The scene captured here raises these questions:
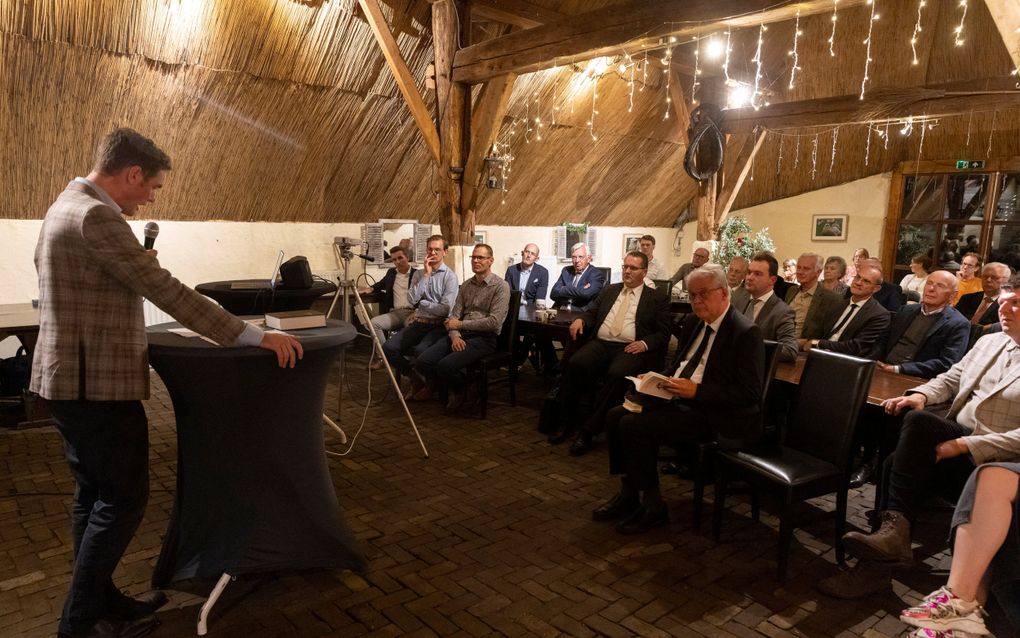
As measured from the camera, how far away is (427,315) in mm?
5535

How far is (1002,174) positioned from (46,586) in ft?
40.5

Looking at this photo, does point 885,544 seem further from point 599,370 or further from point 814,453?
point 599,370

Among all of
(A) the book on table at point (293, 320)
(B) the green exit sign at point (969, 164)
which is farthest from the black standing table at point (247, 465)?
(B) the green exit sign at point (969, 164)

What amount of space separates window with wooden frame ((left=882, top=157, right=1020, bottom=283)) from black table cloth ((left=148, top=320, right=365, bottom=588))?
10.1 metres

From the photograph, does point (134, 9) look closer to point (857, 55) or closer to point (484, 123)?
point (484, 123)

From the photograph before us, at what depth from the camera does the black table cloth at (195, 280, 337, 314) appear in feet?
12.4

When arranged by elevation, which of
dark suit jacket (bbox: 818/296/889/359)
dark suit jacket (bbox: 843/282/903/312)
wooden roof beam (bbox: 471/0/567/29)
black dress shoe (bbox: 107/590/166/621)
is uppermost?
wooden roof beam (bbox: 471/0/567/29)

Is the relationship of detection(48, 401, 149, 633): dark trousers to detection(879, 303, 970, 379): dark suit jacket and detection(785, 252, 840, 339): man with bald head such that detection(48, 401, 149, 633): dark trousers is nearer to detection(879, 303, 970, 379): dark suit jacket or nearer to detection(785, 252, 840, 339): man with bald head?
detection(879, 303, 970, 379): dark suit jacket

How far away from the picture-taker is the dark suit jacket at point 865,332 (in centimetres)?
438

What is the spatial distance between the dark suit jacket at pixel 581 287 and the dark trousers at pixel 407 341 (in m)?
1.61

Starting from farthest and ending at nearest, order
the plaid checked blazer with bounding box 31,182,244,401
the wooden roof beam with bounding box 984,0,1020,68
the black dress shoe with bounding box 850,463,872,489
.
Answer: the black dress shoe with bounding box 850,463,872,489 → the wooden roof beam with bounding box 984,0,1020,68 → the plaid checked blazer with bounding box 31,182,244,401

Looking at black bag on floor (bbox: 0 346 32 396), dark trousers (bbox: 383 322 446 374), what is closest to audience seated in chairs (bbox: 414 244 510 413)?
dark trousers (bbox: 383 322 446 374)

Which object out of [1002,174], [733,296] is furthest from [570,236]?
[1002,174]

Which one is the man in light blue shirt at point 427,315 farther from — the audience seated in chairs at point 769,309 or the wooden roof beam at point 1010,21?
the wooden roof beam at point 1010,21
